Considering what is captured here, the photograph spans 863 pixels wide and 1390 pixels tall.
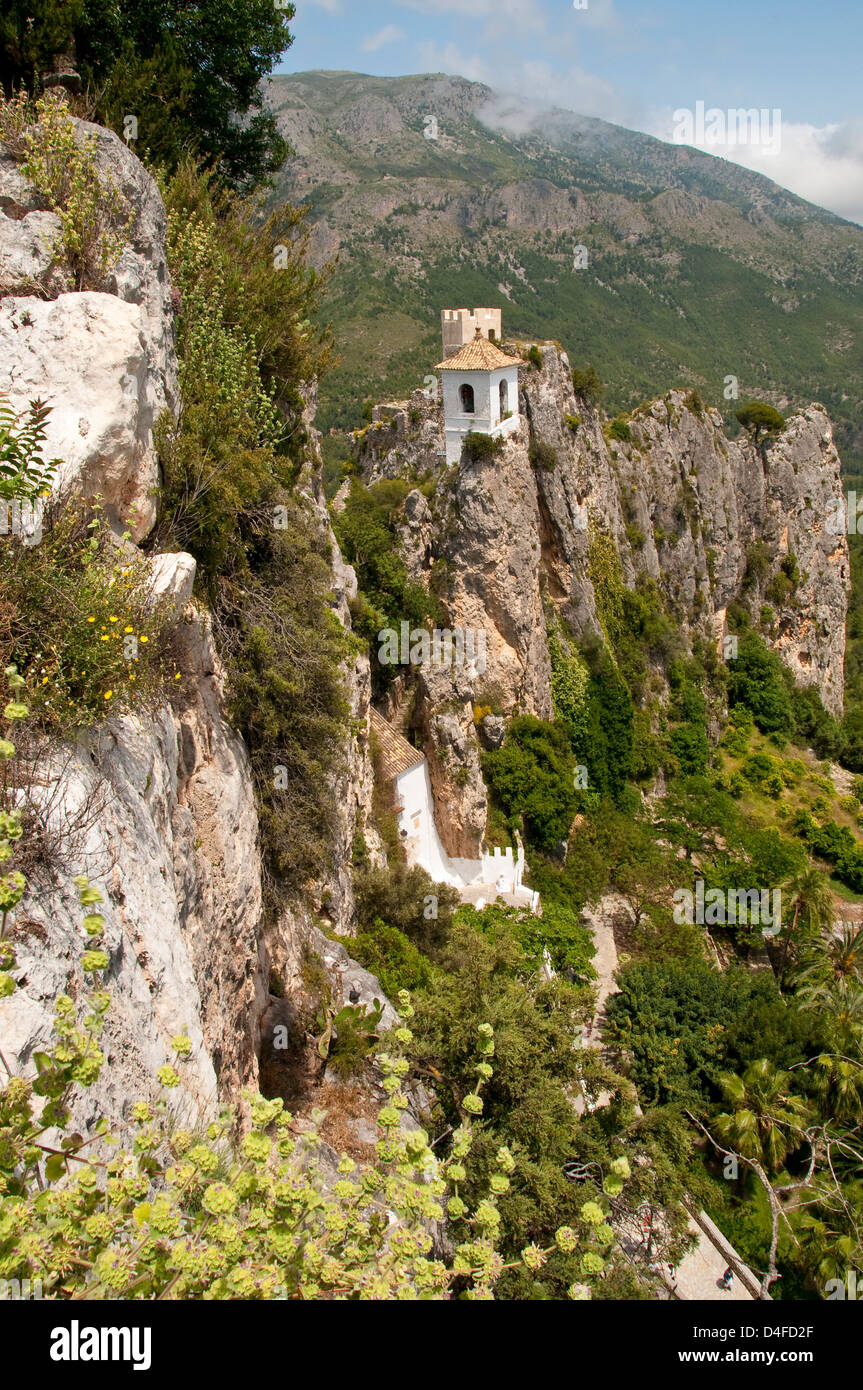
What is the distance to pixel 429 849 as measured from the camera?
2092 centimetres

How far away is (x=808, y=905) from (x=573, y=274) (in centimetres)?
10630

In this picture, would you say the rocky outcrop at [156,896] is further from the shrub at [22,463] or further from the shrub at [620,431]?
the shrub at [620,431]

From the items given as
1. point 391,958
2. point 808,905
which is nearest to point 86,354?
point 391,958

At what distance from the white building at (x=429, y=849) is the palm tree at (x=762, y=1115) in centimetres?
647

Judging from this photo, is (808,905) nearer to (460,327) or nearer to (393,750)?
(393,750)

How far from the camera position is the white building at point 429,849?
19.1 m

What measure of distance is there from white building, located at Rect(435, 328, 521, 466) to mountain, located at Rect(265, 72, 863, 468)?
37982mm

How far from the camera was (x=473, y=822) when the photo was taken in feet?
69.5

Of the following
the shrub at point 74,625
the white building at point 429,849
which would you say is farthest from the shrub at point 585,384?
the shrub at point 74,625

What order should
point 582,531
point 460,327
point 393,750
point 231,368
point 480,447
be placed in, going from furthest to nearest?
1. point 582,531
2. point 460,327
3. point 480,447
4. point 393,750
5. point 231,368

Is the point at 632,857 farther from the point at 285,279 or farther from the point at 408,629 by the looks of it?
the point at 285,279

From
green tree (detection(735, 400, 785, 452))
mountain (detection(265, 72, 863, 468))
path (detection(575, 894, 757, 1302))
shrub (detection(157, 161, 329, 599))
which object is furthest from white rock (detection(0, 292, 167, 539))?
mountain (detection(265, 72, 863, 468))

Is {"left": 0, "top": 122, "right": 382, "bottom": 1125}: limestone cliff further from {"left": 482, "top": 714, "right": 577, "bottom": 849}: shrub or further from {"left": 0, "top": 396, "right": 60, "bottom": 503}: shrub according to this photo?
{"left": 482, "top": 714, "right": 577, "bottom": 849}: shrub

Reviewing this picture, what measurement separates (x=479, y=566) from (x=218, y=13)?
1326 centimetres
